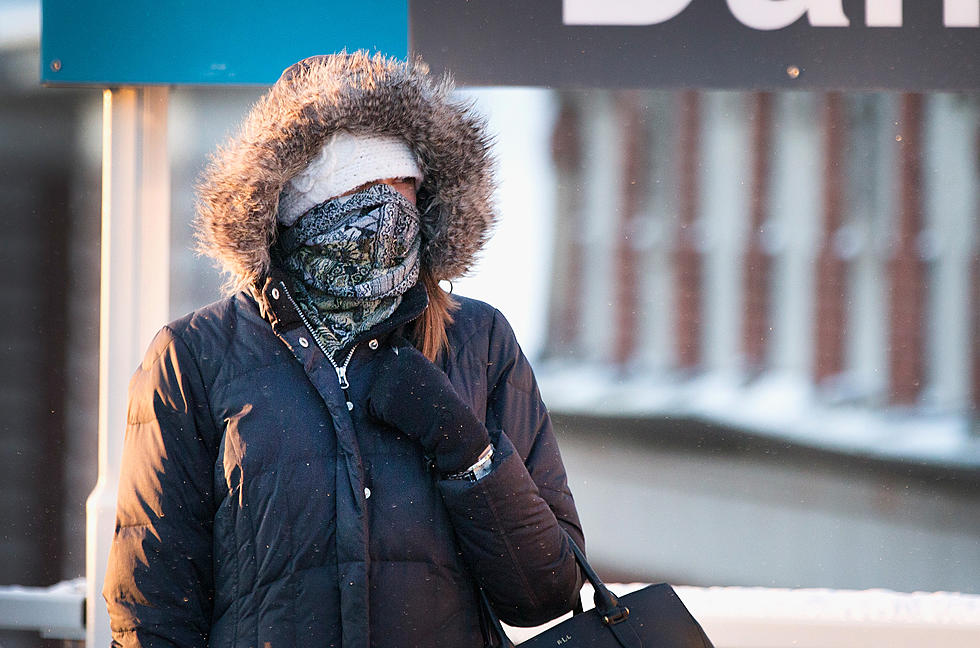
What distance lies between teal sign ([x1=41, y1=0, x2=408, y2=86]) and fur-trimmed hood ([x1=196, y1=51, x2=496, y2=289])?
86 centimetres

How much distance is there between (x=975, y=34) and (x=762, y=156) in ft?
3.52

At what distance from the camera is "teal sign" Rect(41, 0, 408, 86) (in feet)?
8.68

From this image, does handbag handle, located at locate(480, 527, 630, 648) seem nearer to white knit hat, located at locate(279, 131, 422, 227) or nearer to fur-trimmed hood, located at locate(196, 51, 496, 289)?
fur-trimmed hood, located at locate(196, 51, 496, 289)

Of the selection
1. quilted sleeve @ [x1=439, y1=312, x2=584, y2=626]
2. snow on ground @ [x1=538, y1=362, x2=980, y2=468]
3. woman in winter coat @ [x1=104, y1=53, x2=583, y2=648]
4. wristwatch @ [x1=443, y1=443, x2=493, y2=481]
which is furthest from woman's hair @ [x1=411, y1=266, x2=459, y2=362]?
snow on ground @ [x1=538, y1=362, x2=980, y2=468]

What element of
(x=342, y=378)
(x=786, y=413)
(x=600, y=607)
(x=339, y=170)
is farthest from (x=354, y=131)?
(x=786, y=413)

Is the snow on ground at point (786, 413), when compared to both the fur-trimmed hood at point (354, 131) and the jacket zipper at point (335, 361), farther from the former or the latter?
the jacket zipper at point (335, 361)

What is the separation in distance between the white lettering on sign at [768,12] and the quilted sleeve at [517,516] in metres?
1.28

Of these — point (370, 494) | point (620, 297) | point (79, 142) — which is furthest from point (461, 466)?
point (79, 142)

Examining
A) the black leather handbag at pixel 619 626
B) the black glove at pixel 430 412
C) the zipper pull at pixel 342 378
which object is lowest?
the black leather handbag at pixel 619 626

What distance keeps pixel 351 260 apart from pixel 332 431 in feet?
0.98

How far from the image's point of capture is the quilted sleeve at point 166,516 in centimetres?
152

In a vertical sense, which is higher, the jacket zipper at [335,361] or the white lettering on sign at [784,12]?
the white lettering on sign at [784,12]

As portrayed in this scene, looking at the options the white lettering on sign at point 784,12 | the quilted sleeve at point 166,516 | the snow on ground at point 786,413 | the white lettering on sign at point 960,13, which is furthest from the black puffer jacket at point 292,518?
the snow on ground at point 786,413

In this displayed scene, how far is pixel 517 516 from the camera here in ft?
5.20
